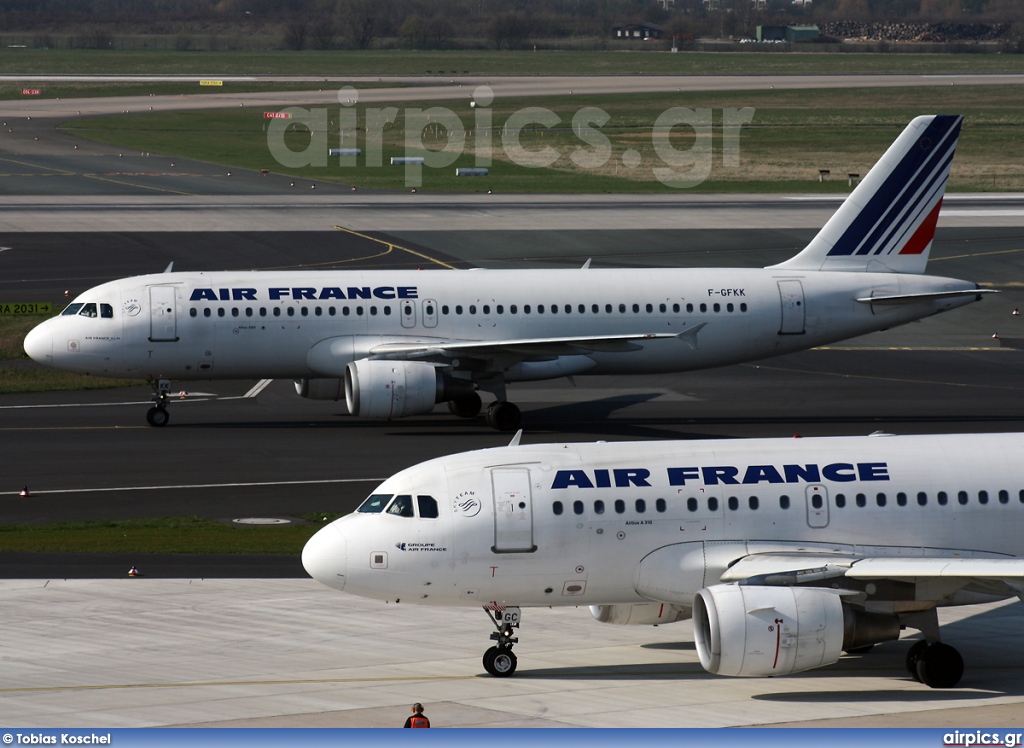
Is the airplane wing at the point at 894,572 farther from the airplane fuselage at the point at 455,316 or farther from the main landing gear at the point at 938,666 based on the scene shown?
the airplane fuselage at the point at 455,316

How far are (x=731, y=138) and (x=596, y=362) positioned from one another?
317 feet

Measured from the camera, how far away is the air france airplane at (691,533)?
2611 cm

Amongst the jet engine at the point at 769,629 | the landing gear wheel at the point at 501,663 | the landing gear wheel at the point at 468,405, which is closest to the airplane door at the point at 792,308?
the landing gear wheel at the point at 468,405

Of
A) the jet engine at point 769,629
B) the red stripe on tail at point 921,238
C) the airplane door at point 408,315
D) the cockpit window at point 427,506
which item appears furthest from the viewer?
the red stripe on tail at point 921,238

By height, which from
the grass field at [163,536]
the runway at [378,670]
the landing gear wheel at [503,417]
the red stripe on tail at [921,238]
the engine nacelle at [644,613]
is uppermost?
the red stripe on tail at [921,238]

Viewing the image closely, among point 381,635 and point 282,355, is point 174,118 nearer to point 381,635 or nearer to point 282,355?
point 282,355

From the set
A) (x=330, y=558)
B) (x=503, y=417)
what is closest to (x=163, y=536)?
A: (x=330, y=558)

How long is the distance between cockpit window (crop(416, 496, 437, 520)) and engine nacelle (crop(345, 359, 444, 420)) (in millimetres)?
21558

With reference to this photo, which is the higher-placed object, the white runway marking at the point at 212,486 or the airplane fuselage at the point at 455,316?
the airplane fuselage at the point at 455,316

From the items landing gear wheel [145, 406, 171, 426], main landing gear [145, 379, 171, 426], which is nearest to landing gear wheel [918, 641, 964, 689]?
main landing gear [145, 379, 171, 426]

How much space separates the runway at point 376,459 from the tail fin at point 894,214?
16.9 feet

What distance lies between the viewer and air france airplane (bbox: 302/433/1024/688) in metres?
26.1

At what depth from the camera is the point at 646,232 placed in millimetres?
90312

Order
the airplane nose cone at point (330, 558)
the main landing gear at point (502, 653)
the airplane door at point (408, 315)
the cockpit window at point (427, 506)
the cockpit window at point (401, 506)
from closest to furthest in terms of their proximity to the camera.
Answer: the airplane nose cone at point (330, 558) < the cockpit window at point (427, 506) < the cockpit window at point (401, 506) < the main landing gear at point (502, 653) < the airplane door at point (408, 315)
